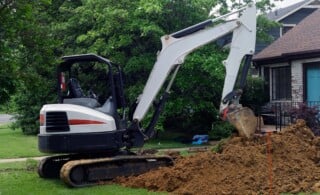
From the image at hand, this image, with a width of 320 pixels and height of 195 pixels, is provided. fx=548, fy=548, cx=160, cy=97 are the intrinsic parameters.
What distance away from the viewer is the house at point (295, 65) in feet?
68.3

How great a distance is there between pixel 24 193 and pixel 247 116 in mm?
4625

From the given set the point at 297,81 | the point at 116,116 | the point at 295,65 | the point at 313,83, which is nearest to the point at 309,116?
the point at 313,83

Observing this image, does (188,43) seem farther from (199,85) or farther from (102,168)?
(199,85)

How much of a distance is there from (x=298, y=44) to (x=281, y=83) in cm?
198

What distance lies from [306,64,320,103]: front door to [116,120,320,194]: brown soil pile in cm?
909

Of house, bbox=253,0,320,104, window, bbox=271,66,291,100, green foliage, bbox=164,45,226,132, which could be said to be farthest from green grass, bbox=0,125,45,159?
window, bbox=271,66,291,100

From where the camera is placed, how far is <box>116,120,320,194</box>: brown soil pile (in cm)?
963

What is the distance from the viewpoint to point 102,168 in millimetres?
11156

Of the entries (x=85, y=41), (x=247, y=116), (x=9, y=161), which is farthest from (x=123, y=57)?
(x=247, y=116)

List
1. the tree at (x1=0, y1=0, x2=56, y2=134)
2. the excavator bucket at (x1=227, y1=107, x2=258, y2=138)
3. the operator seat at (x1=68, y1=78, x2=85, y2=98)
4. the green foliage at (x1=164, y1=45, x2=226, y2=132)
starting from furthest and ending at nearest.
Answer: the green foliage at (x1=164, y1=45, x2=226, y2=132), the operator seat at (x1=68, y1=78, x2=85, y2=98), the excavator bucket at (x1=227, y1=107, x2=258, y2=138), the tree at (x1=0, y1=0, x2=56, y2=134)

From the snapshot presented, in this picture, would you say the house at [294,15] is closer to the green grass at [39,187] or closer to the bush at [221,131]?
the bush at [221,131]

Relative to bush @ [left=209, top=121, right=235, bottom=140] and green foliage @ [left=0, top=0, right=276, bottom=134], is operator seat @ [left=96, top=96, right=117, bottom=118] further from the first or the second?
bush @ [left=209, top=121, right=235, bottom=140]

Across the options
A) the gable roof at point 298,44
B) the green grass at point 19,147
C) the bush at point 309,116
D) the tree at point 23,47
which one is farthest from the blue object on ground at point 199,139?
the tree at point 23,47

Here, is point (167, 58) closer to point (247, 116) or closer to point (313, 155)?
point (247, 116)
